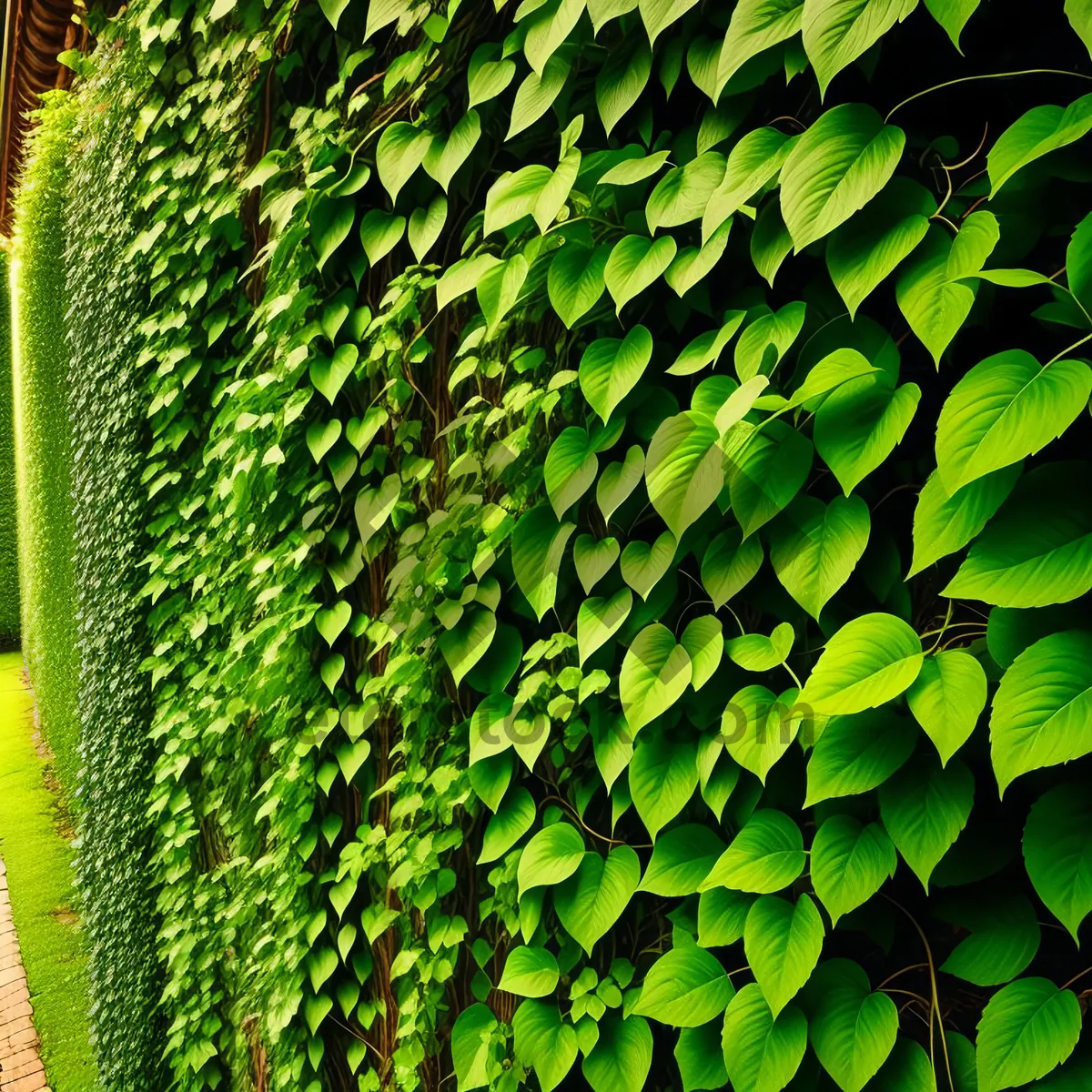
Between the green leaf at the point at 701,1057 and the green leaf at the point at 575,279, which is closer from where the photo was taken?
the green leaf at the point at 701,1057

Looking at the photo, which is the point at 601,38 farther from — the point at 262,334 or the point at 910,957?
the point at 910,957

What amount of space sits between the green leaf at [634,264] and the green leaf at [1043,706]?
2.04 feet

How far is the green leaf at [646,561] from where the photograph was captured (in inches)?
47.0

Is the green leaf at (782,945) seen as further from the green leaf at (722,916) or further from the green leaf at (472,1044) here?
the green leaf at (472,1044)

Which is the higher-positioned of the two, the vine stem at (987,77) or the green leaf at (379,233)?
the vine stem at (987,77)

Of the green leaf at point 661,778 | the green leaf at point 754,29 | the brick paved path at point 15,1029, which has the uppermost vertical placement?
the green leaf at point 754,29

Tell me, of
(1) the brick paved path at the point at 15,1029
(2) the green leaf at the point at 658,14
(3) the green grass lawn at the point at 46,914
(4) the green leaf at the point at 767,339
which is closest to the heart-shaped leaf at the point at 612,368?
(4) the green leaf at the point at 767,339

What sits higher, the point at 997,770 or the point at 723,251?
the point at 723,251

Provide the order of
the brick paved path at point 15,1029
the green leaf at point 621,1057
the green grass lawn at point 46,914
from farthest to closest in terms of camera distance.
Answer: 1. the green grass lawn at point 46,914
2. the brick paved path at point 15,1029
3. the green leaf at point 621,1057

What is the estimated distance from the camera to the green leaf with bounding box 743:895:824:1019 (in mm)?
990

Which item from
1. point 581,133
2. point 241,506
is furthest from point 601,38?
point 241,506

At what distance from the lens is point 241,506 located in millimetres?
2039

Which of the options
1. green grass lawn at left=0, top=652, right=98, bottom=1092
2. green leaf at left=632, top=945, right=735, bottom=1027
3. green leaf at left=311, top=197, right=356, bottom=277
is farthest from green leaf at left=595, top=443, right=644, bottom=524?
green grass lawn at left=0, top=652, right=98, bottom=1092

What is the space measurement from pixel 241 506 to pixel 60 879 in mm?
4268
